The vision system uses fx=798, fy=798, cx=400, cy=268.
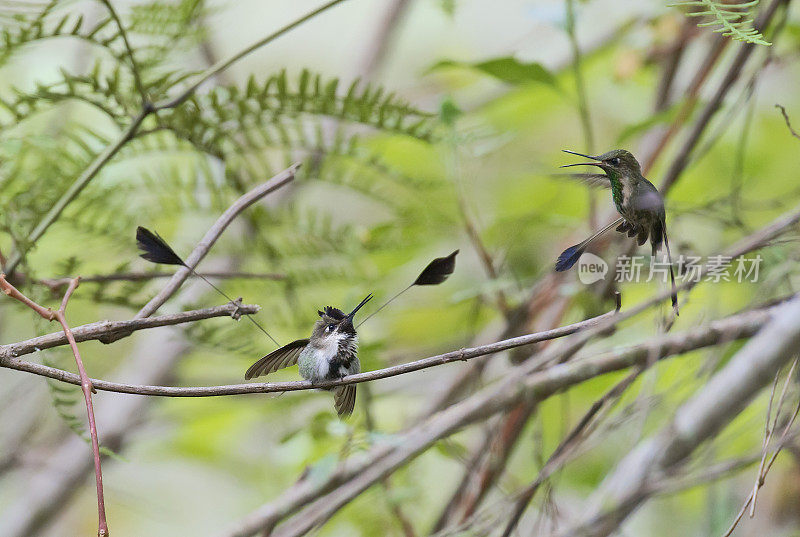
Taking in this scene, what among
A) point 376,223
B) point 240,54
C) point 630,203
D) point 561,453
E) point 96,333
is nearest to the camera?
point 630,203

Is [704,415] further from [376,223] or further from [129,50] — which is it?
[376,223]

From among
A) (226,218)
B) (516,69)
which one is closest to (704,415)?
(516,69)

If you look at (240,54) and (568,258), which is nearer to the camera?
(568,258)

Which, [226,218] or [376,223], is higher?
[376,223]

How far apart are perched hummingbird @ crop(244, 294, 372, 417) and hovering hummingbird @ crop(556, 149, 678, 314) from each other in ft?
0.36

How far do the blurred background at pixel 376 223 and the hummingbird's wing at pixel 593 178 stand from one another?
3.2 inches

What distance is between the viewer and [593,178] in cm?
35

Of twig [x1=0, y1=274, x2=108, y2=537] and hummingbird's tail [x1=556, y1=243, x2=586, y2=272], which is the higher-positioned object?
twig [x1=0, y1=274, x2=108, y2=537]

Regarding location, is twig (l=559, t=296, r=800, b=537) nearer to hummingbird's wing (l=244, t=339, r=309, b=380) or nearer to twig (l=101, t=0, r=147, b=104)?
hummingbird's wing (l=244, t=339, r=309, b=380)

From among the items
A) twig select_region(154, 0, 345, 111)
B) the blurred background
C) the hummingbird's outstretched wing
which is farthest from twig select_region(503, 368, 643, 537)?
twig select_region(154, 0, 345, 111)

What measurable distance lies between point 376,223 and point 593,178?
38.2 inches

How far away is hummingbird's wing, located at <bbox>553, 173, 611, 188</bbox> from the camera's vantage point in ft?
1.11

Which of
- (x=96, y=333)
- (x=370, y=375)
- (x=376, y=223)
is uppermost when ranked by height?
(x=376, y=223)

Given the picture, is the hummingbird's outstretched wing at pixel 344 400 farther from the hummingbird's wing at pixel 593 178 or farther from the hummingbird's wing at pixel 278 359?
the hummingbird's wing at pixel 593 178
